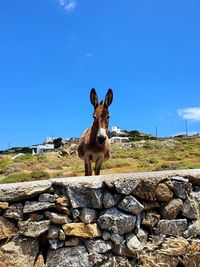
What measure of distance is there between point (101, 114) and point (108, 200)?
9.04ft

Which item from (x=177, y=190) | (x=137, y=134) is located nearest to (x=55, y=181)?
(x=177, y=190)

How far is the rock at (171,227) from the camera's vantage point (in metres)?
5.02

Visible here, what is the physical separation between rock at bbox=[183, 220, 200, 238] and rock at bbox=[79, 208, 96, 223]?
55.7 inches

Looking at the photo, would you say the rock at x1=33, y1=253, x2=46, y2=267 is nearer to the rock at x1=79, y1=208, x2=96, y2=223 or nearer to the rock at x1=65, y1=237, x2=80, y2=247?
the rock at x1=65, y1=237, x2=80, y2=247

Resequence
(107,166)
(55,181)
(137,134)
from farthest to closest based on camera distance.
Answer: (137,134), (107,166), (55,181)

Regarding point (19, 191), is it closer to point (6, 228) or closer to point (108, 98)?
point (6, 228)

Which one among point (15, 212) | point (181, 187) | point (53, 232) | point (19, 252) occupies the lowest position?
point (19, 252)

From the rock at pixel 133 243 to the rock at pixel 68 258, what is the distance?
0.60 meters

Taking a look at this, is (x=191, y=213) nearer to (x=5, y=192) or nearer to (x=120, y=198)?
(x=120, y=198)

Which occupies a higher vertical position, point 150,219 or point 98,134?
point 98,134

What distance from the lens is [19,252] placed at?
4641mm

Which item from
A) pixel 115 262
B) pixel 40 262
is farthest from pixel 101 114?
pixel 40 262

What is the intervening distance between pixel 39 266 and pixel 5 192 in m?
1.13

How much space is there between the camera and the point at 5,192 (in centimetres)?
470
